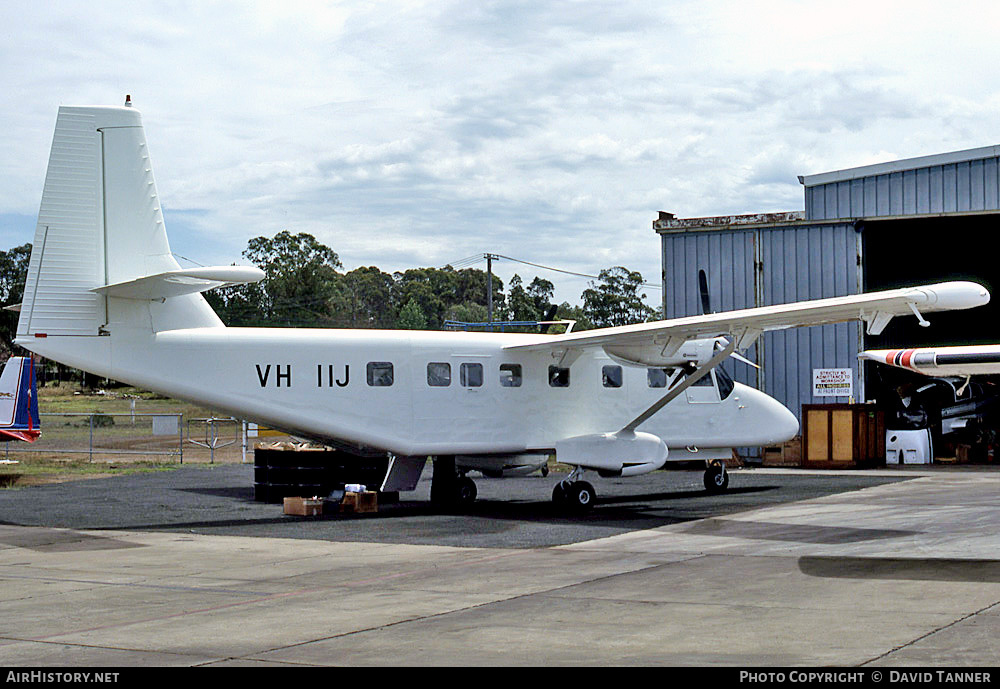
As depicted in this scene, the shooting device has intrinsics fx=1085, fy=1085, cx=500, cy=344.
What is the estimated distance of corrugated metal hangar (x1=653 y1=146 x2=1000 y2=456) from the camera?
97.8 feet

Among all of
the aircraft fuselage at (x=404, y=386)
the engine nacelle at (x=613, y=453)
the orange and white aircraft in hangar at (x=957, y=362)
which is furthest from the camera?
the engine nacelle at (x=613, y=453)

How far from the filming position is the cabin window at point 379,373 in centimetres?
1734

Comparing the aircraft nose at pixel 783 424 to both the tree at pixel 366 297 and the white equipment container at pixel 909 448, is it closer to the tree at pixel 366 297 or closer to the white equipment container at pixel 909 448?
the white equipment container at pixel 909 448

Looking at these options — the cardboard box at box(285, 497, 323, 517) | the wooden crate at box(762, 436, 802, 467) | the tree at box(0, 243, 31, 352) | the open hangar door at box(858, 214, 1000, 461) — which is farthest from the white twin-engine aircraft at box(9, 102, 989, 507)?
the tree at box(0, 243, 31, 352)

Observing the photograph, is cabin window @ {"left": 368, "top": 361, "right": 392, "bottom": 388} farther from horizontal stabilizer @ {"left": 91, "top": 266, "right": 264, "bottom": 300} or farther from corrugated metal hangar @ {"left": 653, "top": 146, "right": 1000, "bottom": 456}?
corrugated metal hangar @ {"left": 653, "top": 146, "right": 1000, "bottom": 456}

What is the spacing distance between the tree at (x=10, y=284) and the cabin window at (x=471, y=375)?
74670 mm

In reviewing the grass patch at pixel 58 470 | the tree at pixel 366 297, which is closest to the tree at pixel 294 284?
the tree at pixel 366 297

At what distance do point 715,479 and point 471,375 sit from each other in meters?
6.24

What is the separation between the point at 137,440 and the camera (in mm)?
44281

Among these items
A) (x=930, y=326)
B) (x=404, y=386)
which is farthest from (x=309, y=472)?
(x=930, y=326)

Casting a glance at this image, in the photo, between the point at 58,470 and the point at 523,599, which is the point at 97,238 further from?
the point at 58,470

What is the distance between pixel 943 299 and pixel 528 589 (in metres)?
7.15

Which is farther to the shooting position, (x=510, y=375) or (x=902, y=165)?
(x=902, y=165)

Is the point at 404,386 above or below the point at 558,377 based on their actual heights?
below
